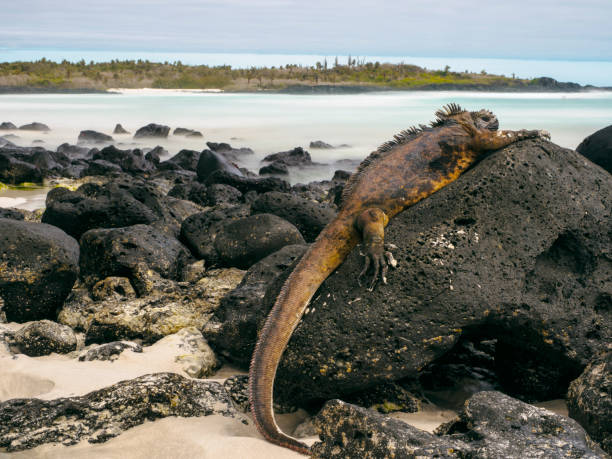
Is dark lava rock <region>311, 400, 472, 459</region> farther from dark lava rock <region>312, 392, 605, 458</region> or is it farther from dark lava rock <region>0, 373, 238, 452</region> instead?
dark lava rock <region>0, 373, 238, 452</region>

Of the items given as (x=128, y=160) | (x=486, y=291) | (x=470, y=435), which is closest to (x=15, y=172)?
(x=128, y=160)

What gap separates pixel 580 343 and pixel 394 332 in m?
1.25

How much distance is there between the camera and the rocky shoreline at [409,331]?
9.24 feet

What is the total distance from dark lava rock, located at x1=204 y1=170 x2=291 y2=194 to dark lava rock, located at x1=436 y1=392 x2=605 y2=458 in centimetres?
895

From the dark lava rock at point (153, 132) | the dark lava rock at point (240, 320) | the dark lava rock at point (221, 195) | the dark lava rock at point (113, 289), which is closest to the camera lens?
the dark lava rock at point (240, 320)

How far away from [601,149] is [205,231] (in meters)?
4.87

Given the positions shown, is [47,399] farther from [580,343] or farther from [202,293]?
[580,343]

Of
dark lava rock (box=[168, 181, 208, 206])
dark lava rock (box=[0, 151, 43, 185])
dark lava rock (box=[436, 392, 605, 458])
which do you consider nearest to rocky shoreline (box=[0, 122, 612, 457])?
dark lava rock (box=[436, 392, 605, 458])

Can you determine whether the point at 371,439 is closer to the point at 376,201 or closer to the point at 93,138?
the point at 376,201

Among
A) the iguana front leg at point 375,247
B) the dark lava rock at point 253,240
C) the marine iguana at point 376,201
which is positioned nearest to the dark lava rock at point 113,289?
the dark lava rock at point 253,240

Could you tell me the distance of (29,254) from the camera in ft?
17.4

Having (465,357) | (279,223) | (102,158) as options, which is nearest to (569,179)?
(465,357)

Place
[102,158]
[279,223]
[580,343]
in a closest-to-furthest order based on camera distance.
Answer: [580,343], [279,223], [102,158]

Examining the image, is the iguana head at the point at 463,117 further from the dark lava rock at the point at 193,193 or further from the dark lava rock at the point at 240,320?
the dark lava rock at the point at 193,193
